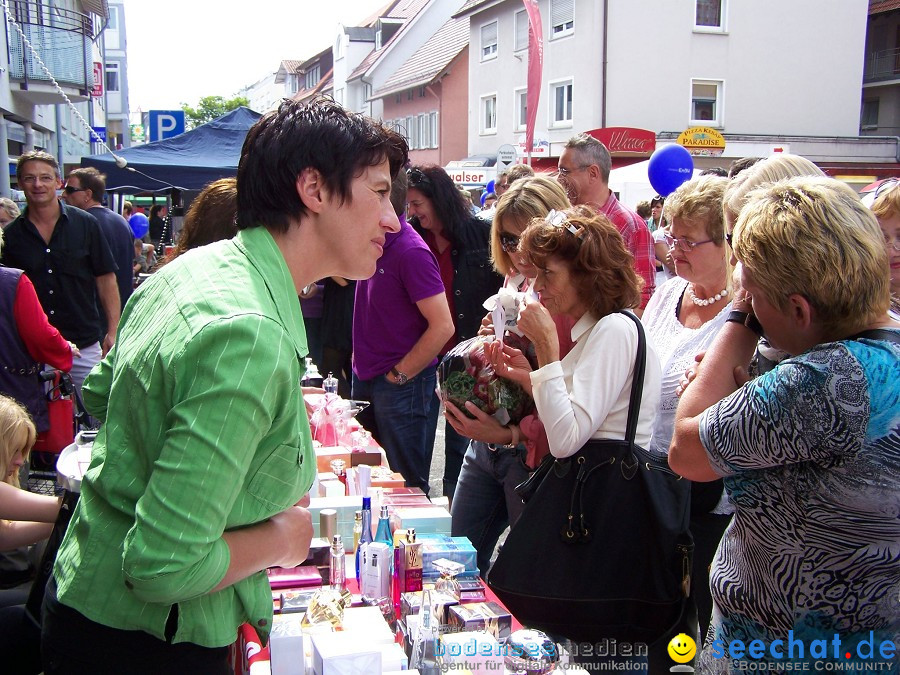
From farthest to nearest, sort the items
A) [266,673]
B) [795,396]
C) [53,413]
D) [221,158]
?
[221,158]
[53,413]
[266,673]
[795,396]

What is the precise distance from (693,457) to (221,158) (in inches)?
348

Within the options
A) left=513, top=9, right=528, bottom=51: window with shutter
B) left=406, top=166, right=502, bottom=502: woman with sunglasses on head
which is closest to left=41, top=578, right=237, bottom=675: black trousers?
left=406, top=166, right=502, bottom=502: woman with sunglasses on head

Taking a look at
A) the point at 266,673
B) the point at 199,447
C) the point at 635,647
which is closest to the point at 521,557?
the point at 635,647

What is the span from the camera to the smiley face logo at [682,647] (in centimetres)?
228

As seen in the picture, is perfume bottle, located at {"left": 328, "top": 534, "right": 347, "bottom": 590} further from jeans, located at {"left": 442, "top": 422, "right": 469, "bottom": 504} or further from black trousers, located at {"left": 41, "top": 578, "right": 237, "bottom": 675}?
jeans, located at {"left": 442, "top": 422, "right": 469, "bottom": 504}

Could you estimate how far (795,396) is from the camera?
151 cm

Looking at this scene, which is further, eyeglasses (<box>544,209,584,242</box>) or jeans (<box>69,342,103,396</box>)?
jeans (<box>69,342,103,396</box>)

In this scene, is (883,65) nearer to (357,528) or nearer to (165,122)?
(165,122)

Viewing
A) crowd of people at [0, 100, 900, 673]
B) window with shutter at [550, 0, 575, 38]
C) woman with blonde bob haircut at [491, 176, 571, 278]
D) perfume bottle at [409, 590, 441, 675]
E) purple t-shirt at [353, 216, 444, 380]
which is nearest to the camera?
crowd of people at [0, 100, 900, 673]

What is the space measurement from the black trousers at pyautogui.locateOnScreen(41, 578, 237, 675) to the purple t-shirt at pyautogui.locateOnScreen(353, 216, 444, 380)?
2.39m

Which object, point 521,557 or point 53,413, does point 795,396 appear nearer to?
point 521,557

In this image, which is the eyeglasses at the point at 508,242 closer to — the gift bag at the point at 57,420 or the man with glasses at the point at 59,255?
the gift bag at the point at 57,420

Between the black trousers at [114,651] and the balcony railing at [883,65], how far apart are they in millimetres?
33151

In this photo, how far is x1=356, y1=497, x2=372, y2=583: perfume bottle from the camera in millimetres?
2201
